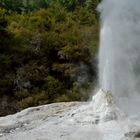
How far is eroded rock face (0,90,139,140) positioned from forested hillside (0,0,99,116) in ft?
24.5

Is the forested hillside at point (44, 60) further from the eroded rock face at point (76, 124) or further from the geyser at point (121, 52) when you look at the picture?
the eroded rock face at point (76, 124)

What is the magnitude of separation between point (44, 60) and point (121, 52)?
6.48 meters

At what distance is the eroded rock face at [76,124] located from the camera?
8.66m

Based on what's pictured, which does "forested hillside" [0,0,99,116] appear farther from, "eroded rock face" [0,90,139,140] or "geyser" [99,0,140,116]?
"eroded rock face" [0,90,139,140]

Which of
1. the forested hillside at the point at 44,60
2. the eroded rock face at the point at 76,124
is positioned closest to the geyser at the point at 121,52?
the eroded rock face at the point at 76,124

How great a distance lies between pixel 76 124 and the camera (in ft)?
30.6

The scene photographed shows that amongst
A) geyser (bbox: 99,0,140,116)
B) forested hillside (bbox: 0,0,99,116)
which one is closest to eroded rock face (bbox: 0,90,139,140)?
geyser (bbox: 99,0,140,116)

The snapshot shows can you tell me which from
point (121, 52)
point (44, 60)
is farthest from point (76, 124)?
point (44, 60)

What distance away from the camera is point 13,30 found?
21578mm

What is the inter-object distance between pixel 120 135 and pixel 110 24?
6.20 meters

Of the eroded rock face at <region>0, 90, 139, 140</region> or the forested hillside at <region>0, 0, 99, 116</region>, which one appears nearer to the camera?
the eroded rock face at <region>0, 90, 139, 140</region>

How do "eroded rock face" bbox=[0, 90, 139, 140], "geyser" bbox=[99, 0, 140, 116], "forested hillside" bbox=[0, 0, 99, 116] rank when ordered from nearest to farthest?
"eroded rock face" bbox=[0, 90, 139, 140] → "geyser" bbox=[99, 0, 140, 116] → "forested hillside" bbox=[0, 0, 99, 116]

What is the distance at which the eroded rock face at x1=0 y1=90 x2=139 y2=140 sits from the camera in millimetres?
8656

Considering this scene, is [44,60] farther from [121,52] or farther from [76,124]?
[76,124]
